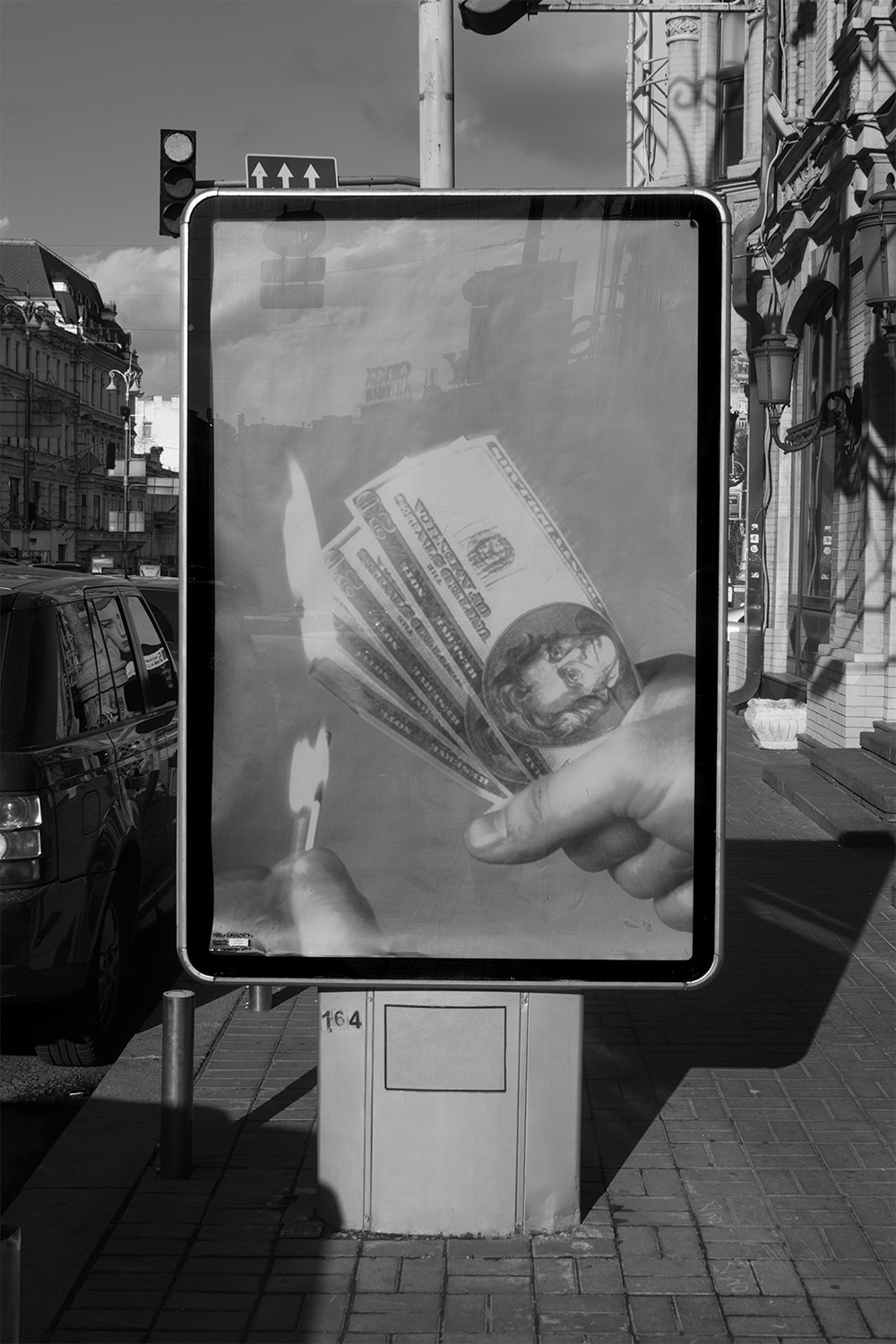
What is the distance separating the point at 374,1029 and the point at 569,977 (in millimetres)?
634

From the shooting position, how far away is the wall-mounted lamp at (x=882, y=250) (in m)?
10.5

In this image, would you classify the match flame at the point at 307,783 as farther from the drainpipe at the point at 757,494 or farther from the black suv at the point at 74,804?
the drainpipe at the point at 757,494

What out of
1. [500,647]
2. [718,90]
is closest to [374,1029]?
[500,647]

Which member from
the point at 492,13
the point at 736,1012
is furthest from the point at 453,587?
the point at 492,13

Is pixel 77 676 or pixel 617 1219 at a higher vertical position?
pixel 77 676

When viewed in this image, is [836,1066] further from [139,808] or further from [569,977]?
[139,808]

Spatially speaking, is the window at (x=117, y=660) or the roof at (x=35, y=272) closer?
the window at (x=117, y=660)

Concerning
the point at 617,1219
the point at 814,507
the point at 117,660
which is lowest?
the point at 617,1219

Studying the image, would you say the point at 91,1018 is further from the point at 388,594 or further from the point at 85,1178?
the point at 388,594

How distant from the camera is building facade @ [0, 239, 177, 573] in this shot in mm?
84188

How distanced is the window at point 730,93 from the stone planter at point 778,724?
13640 millimetres

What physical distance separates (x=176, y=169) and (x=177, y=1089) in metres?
8.43

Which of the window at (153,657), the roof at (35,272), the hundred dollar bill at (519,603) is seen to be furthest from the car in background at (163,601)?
the roof at (35,272)

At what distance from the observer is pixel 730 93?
2588cm
